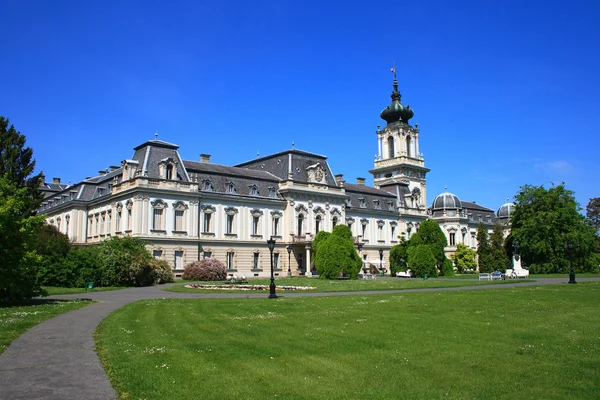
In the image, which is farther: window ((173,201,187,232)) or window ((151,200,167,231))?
window ((173,201,187,232))

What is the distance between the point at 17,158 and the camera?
4744 centimetres

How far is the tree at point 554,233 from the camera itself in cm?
6388

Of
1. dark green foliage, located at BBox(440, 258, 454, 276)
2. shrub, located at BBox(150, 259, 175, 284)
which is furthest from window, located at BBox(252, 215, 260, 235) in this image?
dark green foliage, located at BBox(440, 258, 454, 276)

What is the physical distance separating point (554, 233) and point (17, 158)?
59711 millimetres

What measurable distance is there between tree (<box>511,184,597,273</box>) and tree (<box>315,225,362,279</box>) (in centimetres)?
2577

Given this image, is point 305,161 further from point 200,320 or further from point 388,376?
point 388,376

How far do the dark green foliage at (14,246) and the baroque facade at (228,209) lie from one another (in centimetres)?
2772

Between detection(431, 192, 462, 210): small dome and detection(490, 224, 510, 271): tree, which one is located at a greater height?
Result: detection(431, 192, 462, 210): small dome

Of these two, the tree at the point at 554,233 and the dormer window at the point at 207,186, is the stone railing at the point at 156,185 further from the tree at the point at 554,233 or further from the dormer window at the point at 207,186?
the tree at the point at 554,233

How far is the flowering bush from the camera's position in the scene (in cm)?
5084

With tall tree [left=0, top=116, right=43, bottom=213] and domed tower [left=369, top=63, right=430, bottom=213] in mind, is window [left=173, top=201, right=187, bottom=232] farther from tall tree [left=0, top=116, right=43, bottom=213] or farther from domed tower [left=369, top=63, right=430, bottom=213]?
domed tower [left=369, top=63, right=430, bottom=213]

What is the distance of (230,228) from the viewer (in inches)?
2354

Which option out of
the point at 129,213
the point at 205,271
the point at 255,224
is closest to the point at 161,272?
the point at 205,271

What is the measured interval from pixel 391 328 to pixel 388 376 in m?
5.67
